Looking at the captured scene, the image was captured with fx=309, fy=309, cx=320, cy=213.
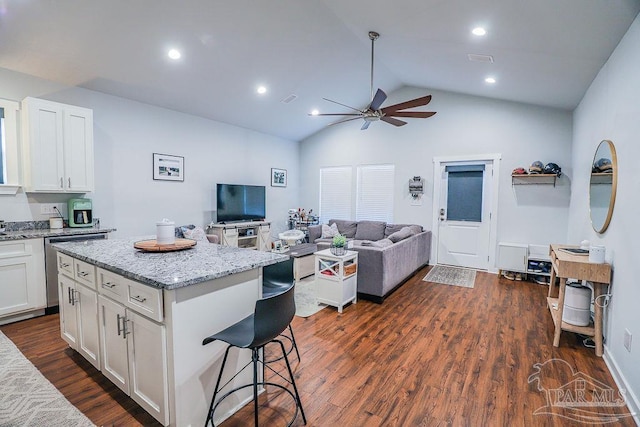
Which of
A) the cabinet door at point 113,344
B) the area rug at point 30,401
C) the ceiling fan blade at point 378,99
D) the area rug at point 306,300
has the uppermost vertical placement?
the ceiling fan blade at point 378,99

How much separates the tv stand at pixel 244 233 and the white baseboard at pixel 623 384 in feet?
17.4

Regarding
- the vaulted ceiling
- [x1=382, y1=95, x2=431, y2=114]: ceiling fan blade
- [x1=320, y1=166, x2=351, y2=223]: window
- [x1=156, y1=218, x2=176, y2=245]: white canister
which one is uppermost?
the vaulted ceiling

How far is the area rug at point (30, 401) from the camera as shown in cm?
190

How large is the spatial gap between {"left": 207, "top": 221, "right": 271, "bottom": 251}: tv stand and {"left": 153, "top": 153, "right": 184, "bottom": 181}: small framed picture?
3.63ft

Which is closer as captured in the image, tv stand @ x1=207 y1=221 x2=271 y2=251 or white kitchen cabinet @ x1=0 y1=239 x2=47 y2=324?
white kitchen cabinet @ x1=0 y1=239 x2=47 y2=324

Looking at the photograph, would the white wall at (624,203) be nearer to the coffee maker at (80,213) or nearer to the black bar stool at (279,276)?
the black bar stool at (279,276)

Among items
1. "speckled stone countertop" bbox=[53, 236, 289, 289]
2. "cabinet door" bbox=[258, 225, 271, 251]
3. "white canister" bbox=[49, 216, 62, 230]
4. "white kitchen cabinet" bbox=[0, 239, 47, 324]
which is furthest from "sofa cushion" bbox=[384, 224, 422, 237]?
"white kitchen cabinet" bbox=[0, 239, 47, 324]

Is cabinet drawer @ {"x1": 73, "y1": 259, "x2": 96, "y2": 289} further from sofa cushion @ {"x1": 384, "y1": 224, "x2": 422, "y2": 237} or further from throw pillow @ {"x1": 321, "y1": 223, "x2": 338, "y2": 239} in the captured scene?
sofa cushion @ {"x1": 384, "y1": 224, "x2": 422, "y2": 237}

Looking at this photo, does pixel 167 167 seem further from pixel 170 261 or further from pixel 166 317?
pixel 166 317

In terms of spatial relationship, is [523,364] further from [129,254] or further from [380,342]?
[129,254]

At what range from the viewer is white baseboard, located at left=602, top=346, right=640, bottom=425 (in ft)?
6.55

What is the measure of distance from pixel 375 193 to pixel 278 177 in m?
2.35

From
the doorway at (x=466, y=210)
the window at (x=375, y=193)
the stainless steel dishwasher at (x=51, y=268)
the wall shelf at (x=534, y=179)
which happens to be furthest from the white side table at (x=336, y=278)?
the wall shelf at (x=534, y=179)

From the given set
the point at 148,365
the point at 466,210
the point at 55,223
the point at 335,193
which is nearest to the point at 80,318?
the point at 148,365
